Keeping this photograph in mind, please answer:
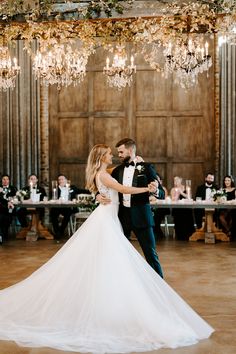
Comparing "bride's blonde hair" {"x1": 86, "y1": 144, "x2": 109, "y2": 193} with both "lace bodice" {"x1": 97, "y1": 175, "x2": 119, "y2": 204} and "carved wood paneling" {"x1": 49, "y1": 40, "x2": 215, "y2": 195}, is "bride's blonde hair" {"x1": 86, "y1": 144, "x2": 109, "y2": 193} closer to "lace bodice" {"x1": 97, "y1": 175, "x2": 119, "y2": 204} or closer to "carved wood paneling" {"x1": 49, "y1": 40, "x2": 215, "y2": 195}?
"lace bodice" {"x1": 97, "y1": 175, "x2": 119, "y2": 204}

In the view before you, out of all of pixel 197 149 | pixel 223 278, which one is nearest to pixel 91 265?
pixel 223 278

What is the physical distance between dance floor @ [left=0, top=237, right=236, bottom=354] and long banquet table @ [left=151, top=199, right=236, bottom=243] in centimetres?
20

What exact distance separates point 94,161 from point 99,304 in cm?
125

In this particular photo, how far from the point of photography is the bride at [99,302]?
420 centimetres

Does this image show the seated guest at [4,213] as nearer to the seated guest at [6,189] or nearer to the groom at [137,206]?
the seated guest at [6,189]

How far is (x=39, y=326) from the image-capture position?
4.45 meters

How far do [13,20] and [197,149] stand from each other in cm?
481

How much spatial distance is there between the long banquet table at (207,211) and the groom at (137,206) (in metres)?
3.87

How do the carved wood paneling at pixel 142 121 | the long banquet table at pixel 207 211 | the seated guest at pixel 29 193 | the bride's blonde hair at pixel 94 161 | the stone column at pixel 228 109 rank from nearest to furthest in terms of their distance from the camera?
the bride's blonde hair at pixel 94 161 → the long banquet table at pixel 207 211 → the seated guest at pixel 29 193 → the stone column at pixel 228 109 → the carved wood paneling at pixel 142 121

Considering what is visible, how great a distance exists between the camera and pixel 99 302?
4480mm

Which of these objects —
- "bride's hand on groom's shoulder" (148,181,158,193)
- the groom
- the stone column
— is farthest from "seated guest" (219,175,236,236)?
"bride's hand on groom's shoulder" (148,181,158,193)

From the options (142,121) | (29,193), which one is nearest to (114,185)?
(29,193)

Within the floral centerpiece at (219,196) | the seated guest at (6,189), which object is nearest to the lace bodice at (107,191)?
the floral centerpiece at (219,196)

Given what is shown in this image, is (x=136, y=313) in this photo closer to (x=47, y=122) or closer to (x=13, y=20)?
(x=13, y=20)
